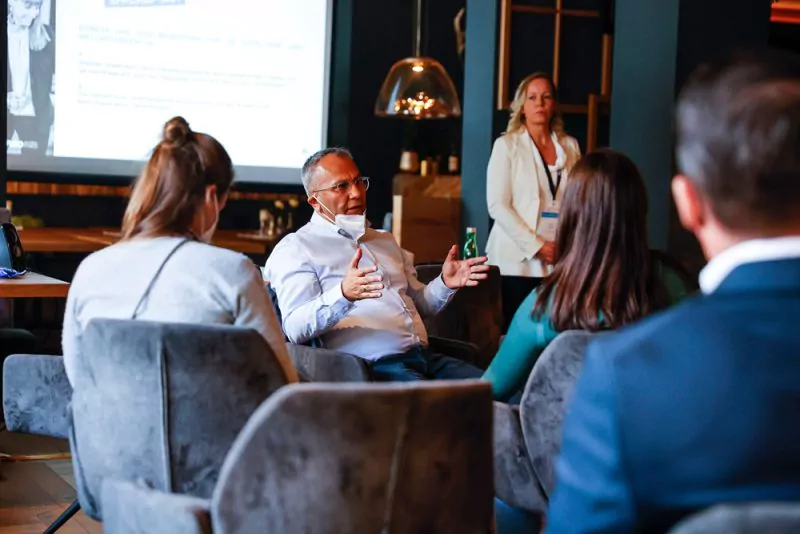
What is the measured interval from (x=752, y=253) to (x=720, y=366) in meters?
0.14

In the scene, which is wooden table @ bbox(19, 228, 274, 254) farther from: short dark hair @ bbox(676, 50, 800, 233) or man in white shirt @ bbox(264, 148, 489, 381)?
short dark hair @ bbox(676, 50, 800, 233)

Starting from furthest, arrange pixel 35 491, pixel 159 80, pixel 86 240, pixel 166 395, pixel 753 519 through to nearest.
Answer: pixel 159 80 → pixel 86 240 → pixel 35 491 → pixel 166 395 → pixel 753 519

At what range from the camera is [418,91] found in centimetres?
702

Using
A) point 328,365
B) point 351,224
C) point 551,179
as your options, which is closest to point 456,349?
point 351,224

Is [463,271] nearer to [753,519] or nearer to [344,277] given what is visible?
[344,277]

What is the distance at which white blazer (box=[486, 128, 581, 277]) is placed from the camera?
5027 millimetres

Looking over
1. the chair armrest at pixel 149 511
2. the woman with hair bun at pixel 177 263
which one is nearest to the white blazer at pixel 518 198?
the woman with hair bun at pixel 177 263

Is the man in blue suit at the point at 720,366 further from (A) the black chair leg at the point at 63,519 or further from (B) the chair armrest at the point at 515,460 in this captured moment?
(A) the black chair leg at the point at 63,519

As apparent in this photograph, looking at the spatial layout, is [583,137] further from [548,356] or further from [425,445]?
[425,445]

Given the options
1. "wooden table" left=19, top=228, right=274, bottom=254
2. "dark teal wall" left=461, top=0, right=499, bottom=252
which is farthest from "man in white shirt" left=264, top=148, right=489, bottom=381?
"wooden table" left=19, top=228, right=274, bottom=254

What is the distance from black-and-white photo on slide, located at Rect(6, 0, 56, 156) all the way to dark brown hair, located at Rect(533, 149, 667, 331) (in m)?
6.27

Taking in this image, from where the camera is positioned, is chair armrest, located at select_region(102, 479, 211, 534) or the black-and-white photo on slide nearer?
chair armrest, located at select_region(102, 479, 211, 534)

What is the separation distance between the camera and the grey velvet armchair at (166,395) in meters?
2.09

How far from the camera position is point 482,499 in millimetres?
1990
